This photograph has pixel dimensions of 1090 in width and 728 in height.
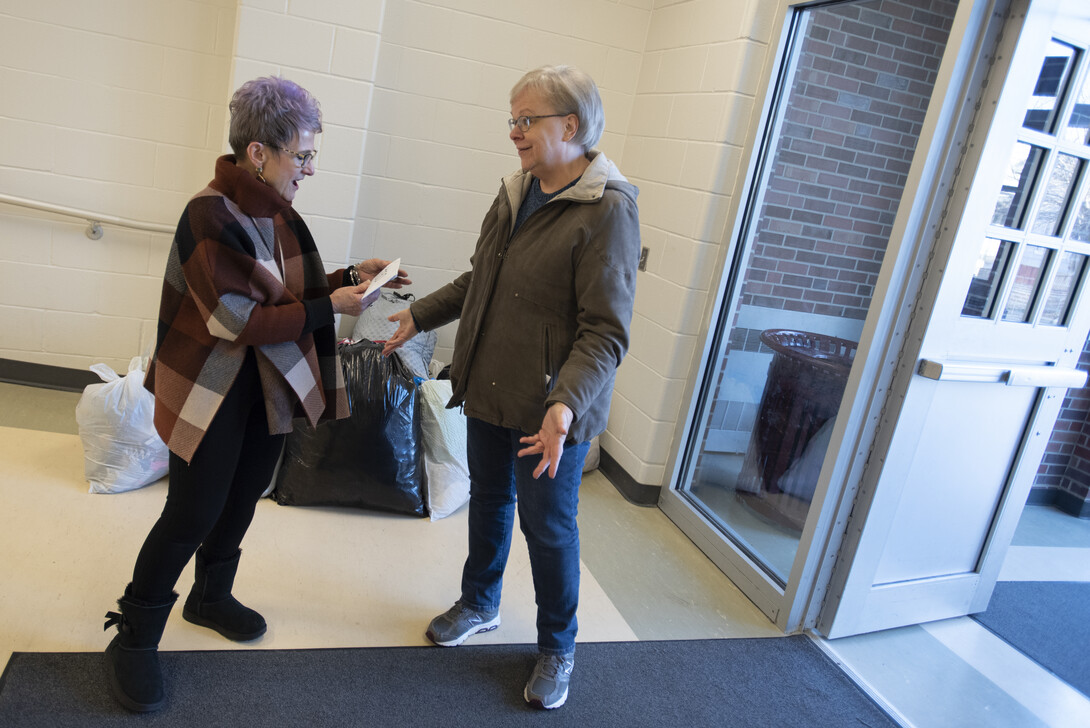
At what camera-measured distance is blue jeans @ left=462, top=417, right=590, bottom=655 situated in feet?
6.19

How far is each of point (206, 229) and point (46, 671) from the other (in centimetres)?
113

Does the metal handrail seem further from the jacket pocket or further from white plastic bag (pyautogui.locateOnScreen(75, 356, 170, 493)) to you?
the jacket pocket

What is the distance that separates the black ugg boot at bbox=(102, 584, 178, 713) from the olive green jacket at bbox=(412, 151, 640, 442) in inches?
33.8

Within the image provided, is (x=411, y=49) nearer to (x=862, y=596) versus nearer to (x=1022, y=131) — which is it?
(x=1022, y=131)

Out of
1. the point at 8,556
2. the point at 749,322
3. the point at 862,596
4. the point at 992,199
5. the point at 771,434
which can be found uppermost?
the point at 992,199

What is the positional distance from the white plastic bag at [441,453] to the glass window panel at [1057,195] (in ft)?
6.60

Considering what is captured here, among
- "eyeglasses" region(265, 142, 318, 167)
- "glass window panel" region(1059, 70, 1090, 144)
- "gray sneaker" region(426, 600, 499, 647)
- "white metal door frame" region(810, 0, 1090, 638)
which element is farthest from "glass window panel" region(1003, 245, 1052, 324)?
"eyeglasses" region(265, 142, 318, 167)

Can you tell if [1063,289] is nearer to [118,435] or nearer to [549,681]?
[549,681]

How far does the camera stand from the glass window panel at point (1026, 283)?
2.37 meters

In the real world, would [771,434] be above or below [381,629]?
above

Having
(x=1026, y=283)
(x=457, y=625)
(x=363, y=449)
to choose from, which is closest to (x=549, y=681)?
(x=457, y=625)

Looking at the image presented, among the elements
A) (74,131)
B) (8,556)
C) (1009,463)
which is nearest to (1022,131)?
(1009,463)

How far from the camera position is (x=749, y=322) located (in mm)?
3043

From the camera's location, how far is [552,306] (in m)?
1.80
